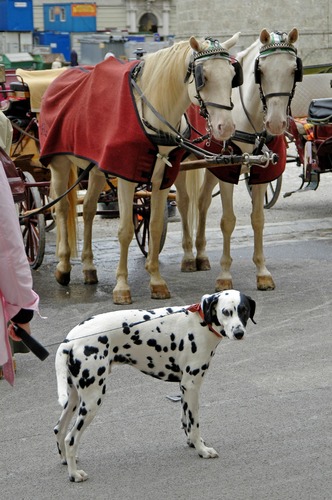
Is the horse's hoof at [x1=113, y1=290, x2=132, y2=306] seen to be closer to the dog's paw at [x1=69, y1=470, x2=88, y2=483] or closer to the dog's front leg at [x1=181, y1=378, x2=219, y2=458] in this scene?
the dog's front leg at [x1=181, y1=378, x2=219, y2=458]

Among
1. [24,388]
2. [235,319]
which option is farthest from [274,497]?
[24,388]

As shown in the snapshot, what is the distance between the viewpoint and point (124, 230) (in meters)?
8.80

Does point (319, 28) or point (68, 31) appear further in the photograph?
point (68, 31)

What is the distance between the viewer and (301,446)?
539 cm

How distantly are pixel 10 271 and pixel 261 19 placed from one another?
32169mm

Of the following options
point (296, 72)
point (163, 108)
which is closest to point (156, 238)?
point (163, 108)

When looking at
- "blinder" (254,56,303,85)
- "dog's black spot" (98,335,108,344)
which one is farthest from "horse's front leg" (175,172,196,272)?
"dog's black spot" (98,335,108,344)

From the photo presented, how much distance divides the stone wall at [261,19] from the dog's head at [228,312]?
30.5m

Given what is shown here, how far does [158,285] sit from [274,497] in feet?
13.8

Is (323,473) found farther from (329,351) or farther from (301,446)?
(329,351)

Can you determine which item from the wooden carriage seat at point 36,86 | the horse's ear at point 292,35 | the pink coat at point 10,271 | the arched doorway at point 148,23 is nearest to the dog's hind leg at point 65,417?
the pink coat at point 10,271

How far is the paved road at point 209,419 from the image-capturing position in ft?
16.3

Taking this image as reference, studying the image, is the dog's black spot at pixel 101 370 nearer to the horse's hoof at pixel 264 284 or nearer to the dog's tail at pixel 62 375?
the dog's tail at pixel 62 375

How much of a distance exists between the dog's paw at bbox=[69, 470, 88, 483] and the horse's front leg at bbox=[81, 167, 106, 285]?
471cm
